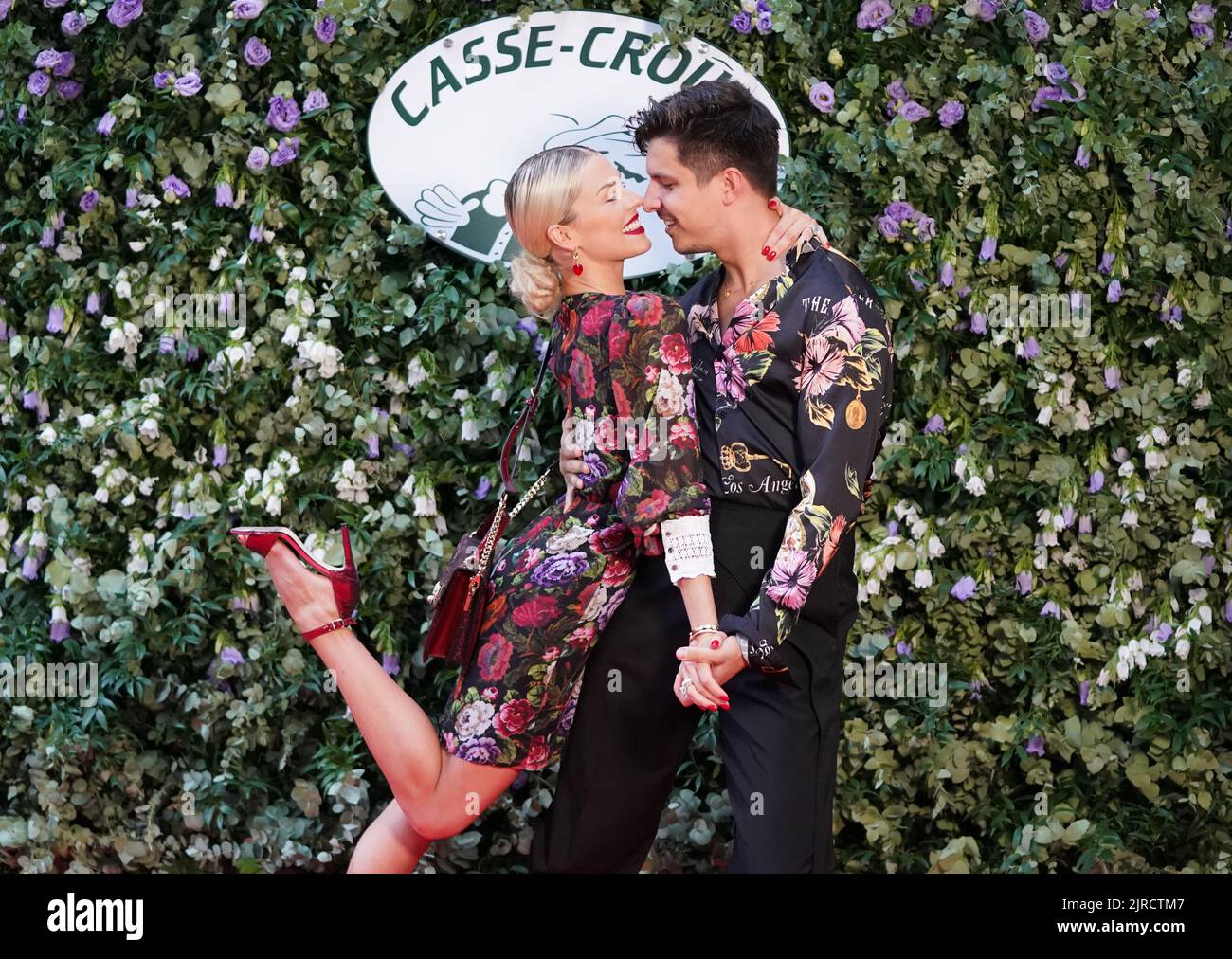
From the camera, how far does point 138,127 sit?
11.7 ft

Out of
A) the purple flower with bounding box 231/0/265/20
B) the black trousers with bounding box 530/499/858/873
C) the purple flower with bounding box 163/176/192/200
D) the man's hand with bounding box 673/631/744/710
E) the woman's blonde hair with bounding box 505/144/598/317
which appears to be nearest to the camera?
the man's hand with bounding box 673/631/744/710

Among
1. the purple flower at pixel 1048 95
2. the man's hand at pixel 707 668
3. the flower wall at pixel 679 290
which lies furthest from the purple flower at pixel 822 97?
the man's hand at pixel 707 668

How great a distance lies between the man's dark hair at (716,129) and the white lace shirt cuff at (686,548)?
724 millimetres

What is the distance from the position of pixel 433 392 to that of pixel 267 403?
0.46 metres

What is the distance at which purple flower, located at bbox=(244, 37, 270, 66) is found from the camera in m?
3.48

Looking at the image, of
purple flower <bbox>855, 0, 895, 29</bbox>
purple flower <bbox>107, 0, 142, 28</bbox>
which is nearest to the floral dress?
purple flower <bbox>855, 0, 895, 29</bbox>

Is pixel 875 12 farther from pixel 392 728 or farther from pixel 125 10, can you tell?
pixel 392 728

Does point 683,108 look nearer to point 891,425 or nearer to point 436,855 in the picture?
point 891,425

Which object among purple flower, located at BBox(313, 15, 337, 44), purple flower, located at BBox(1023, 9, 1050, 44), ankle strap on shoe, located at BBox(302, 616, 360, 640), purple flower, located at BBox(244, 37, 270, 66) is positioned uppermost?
purple flower, located at BBox(1023, 9, 1050, 44)

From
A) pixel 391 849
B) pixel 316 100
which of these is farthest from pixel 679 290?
pixel 391 849

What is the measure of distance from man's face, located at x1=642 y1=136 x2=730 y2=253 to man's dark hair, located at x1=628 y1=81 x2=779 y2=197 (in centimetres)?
2

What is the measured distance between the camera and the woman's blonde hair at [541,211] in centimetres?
275

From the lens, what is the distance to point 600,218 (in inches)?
109

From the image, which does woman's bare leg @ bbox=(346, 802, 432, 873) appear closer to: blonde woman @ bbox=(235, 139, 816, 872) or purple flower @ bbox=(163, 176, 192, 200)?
blonde woman @ bbox=(235, 139, 816, 872)
